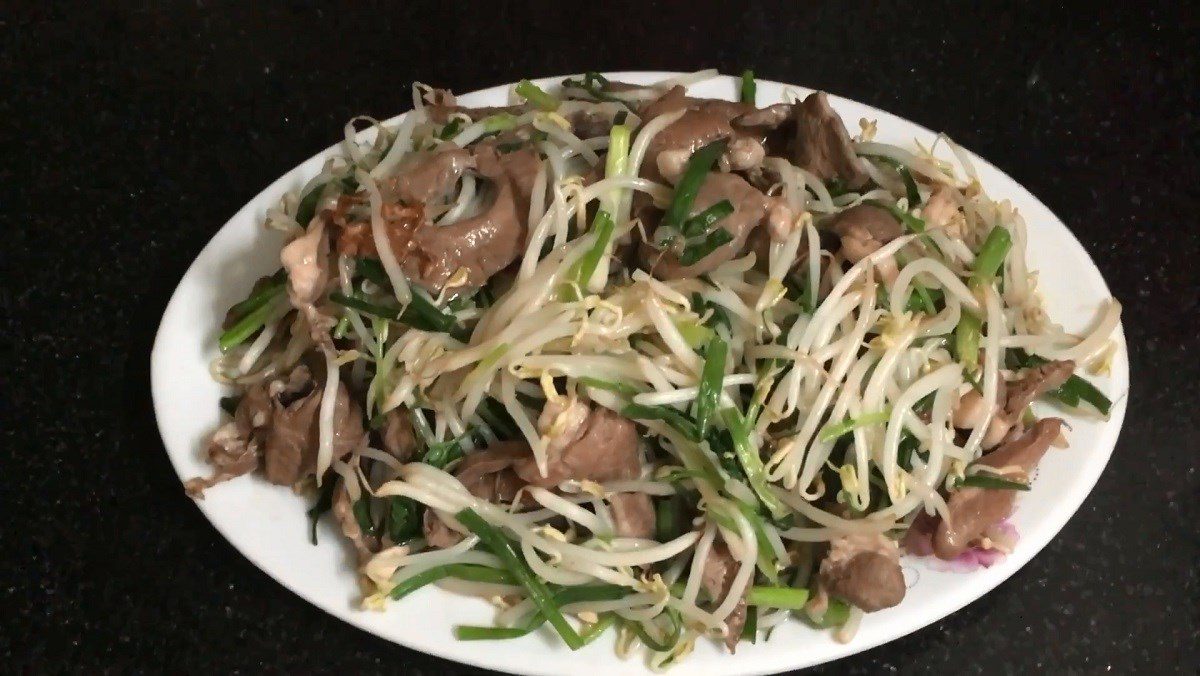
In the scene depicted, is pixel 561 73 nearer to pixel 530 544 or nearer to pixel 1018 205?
pixel 1018 205

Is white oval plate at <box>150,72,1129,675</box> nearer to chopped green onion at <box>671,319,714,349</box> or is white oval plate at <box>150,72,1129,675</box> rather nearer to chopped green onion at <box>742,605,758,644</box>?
chopped green onion at <box>742,605,758,644</box>

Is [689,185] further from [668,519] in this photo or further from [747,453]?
[668,519]

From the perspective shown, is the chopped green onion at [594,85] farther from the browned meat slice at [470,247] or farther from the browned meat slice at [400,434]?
the browned meat slice at [400,434]

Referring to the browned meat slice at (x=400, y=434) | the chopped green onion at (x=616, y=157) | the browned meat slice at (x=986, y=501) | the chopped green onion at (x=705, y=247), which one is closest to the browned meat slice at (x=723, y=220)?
the chopped green onion at (x=705, y=247)

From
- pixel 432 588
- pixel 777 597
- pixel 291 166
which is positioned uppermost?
pixel 291 166

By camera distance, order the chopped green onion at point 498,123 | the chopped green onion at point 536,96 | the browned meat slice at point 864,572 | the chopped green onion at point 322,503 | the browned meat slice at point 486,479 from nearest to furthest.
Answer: the browned meat slice at point 864,572 → the browned meat slice at point 486,479 → the chopped green onion at point 322,503 → the chopped green onion at point 498,123 → the chopped green onion at point 536,96

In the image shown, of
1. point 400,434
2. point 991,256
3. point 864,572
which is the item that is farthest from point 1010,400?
point 400,434
